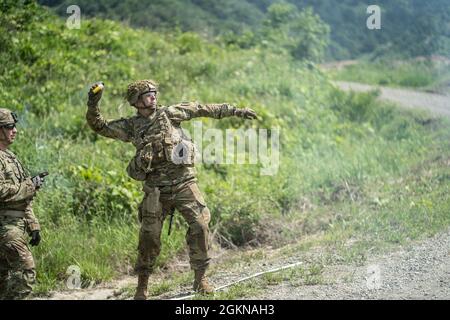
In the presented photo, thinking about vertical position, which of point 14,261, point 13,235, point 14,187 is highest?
point 14,187

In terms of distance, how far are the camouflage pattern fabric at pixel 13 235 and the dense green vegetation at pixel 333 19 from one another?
910 cm

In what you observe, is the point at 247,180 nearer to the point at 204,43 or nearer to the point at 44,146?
the point at 44,146

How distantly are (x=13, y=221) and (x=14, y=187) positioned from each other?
0.95ft

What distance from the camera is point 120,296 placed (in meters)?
6.68

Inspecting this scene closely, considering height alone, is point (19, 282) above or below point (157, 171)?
below

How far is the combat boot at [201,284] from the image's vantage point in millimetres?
6043

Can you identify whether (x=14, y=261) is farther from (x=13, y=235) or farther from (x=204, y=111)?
(x=204, y=111)

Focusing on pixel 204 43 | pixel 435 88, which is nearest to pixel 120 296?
pixel 204 43

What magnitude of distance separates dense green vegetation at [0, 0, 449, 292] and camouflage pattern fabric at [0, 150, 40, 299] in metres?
1.05

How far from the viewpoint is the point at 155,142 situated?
231 inches

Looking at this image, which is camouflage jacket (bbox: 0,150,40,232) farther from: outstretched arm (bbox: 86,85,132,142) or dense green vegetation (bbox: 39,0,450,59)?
dense green vegetation (bbox: 39,0,450,59)

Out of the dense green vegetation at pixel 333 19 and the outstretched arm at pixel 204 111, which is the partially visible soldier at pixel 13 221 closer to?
the outstretched arm at pixel 204 111

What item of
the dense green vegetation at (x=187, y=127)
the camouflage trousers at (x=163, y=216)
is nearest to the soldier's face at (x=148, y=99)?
the dense green vegetation at (x=187, y=127)

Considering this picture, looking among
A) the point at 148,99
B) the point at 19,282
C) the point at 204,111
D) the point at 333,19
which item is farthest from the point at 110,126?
the point at 333,19
